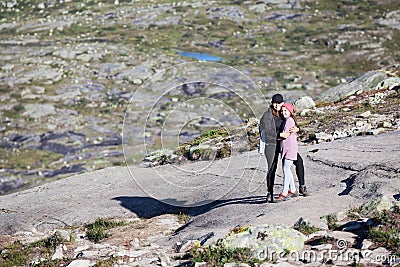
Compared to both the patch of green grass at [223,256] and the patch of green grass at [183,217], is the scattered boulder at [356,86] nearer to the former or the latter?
the patch of green grass at [183,217]

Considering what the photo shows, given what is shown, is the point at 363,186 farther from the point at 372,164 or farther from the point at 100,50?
the point at 100,50

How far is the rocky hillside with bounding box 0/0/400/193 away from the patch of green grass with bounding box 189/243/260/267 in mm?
77890

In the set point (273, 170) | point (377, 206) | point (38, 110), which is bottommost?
point (38, 110)

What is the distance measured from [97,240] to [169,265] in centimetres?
421

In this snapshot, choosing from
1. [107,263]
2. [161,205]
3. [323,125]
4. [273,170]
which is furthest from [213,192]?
[323,125]

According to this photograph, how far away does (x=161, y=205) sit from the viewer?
19250 millimetres

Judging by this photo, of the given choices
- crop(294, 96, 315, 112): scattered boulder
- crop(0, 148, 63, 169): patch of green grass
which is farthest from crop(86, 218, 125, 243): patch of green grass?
crop(0, 148, 63, 169): patch of green grass

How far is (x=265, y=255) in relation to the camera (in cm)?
1189

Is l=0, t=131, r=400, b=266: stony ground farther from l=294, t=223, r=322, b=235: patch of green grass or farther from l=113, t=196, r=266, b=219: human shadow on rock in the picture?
l=294, t=223, r=322, b=235: patch of green grass

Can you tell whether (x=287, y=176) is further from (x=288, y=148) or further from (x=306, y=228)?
(x=306, y=228)

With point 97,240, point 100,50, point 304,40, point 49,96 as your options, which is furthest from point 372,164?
point 304,40

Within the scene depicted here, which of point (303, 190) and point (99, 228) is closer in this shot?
point (303, 190)

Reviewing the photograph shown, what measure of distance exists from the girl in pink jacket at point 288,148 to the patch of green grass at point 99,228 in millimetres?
5282

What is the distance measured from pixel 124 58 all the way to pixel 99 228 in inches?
5518
